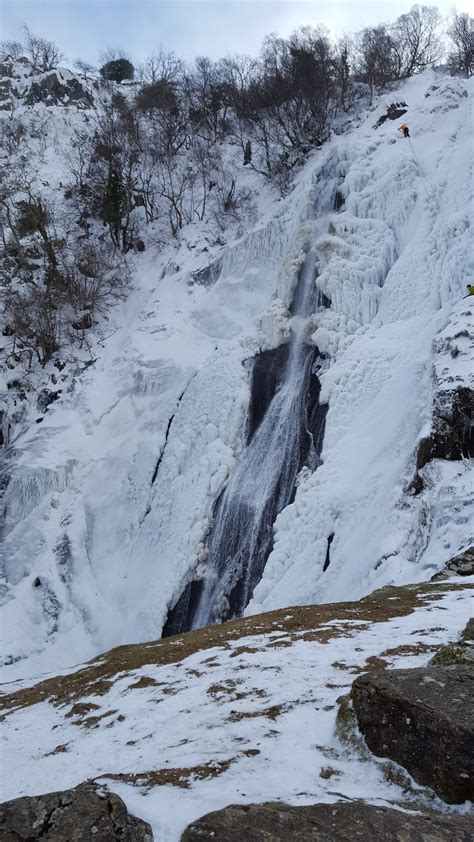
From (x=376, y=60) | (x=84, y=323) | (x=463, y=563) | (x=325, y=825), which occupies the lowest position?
(x=463, y=563)

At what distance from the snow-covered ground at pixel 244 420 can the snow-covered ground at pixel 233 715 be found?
8.56 ft

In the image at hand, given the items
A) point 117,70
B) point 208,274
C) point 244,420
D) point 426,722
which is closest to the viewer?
point 426,722

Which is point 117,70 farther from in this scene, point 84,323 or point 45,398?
point 45,398

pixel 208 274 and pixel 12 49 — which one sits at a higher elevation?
pixel 12 49

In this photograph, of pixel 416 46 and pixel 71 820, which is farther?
pixel 416 46

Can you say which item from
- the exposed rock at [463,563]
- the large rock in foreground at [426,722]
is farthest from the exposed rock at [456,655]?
the exposed rock at [463,563]

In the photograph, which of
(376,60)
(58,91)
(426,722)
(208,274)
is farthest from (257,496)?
(58,91)

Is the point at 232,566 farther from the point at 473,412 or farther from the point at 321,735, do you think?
the point at 321,735

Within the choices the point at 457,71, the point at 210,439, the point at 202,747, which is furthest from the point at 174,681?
the point at 457,71

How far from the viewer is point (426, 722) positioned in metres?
3.18

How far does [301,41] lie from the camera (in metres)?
29.6

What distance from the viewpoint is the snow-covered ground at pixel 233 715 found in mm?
3289

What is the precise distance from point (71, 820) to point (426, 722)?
1993 mm

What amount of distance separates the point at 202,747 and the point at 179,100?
3497cm
